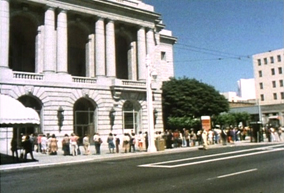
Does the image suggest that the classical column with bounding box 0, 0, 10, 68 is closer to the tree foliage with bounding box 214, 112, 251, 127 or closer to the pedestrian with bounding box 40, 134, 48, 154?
the pedestrian with bounding box 40, 134, 48, 154

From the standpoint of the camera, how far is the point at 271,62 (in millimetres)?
68062

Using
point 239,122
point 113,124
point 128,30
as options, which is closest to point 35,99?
point 113,124

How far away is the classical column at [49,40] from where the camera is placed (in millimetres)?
33844

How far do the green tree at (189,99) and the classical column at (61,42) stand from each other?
15966mm

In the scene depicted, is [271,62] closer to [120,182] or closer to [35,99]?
[35,99]

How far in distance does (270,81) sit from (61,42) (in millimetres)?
50669

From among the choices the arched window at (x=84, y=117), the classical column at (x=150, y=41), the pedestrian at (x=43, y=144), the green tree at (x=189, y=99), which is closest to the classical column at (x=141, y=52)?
the classical column at (x=150, y=41)

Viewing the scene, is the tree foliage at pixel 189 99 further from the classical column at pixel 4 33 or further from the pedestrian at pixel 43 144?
the classical column at pixel 4 33

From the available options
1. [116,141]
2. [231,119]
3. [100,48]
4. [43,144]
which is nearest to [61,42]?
[100,48]

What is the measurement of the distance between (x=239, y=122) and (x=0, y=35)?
132 ft

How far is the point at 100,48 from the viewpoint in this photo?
38.1 metres

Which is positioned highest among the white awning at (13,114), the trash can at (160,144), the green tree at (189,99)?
the green tree at (189,99)

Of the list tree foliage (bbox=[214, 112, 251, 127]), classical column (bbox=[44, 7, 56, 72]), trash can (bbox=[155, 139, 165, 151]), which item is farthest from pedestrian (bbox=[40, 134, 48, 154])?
tree foliage (bbox=[214, 112, 251, 127])

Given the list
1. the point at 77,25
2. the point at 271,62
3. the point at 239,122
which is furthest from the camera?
the point at 271,62
